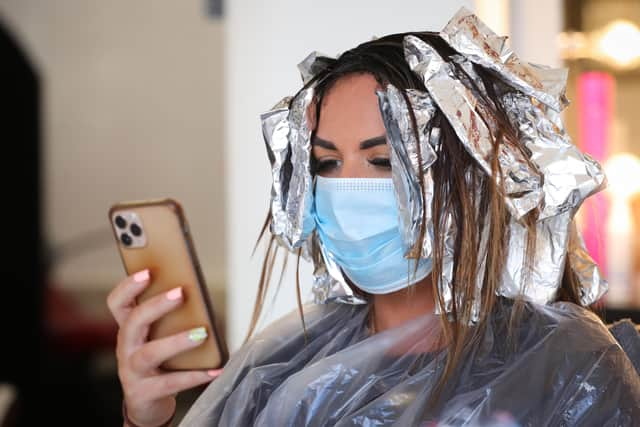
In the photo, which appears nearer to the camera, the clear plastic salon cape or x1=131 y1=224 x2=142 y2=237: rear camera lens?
the clear plastic salon cape

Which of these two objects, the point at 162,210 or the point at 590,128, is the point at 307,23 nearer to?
the point at 162,210

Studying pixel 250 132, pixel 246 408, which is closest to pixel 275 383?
pixel 246 408

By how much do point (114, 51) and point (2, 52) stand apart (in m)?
0.56

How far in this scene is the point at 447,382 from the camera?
0.78m

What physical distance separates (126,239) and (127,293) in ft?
0.22

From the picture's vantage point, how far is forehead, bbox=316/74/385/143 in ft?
2.76

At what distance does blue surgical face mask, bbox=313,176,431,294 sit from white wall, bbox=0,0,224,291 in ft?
9.68

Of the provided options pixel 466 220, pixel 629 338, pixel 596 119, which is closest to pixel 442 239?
pixel 466 220

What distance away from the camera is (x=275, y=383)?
93 cm

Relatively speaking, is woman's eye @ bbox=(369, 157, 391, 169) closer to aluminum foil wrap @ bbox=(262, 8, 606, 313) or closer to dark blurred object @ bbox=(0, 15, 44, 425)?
aluminum foil wrap @ bbox=(262, 8, 606, 313)

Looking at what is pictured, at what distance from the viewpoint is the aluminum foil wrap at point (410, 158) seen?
80cm

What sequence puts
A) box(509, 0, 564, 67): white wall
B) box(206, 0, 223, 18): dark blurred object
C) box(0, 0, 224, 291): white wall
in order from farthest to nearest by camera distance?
box(0, 0, 224, 291): white wall < box(206, 0, 223, 18): dark blurred object < box(509, 0, 564, 67): white wall

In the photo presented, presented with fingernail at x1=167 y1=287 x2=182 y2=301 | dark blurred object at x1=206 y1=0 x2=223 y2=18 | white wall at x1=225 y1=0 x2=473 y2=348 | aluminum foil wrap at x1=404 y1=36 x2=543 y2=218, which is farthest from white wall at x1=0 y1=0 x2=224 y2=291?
aluminum foil wrap at x1=404 y1=36 x2=543 y2=218

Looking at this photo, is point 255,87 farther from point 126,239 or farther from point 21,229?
point 21,229
